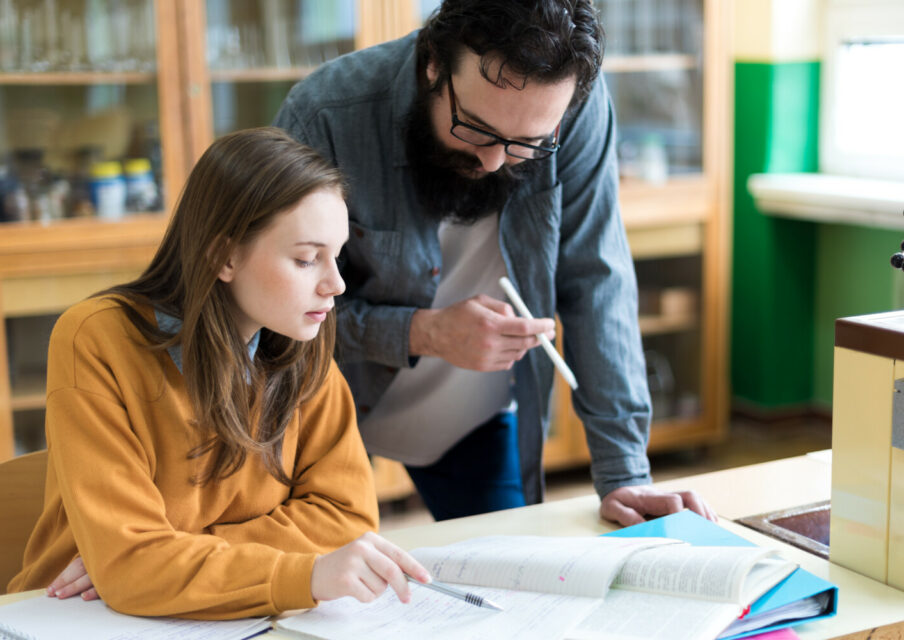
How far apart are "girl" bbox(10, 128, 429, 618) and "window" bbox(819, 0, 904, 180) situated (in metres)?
2.82

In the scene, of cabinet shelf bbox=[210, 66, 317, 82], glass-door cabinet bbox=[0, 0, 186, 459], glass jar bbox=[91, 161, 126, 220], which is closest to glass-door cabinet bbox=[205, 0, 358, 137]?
cabinet shelf bbox=[210, 66, 317, 82]

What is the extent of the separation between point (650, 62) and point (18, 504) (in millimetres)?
2698

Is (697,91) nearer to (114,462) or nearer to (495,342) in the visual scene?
(495,342)

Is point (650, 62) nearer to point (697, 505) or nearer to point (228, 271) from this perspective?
point (697, 505)

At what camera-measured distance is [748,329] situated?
12.9 feet

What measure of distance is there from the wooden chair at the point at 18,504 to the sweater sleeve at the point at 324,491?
29 cm

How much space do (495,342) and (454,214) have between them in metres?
0.25

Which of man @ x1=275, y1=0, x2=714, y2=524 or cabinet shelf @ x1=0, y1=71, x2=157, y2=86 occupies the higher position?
cabinet shelf @ x1=0, y1=71, x2=157, y2=86

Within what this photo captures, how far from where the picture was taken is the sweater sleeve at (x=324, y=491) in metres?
1.23

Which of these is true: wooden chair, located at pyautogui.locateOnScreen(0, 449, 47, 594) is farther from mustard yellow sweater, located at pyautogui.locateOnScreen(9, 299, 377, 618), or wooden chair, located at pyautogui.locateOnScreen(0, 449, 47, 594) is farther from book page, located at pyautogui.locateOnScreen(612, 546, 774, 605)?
book page, located at pyautogui.locateOnScreen(612, 546, 774, 605)

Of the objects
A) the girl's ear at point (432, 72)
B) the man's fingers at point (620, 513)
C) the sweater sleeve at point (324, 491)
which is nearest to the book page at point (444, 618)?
the sweater sleeve at point (324, 491)

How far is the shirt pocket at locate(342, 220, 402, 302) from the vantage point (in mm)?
1615

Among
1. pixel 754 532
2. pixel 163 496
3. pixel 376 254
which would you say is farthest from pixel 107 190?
pixel 754 532

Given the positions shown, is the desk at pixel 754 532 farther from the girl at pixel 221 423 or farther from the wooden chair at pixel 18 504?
the wooden chair at pixel 18 504
